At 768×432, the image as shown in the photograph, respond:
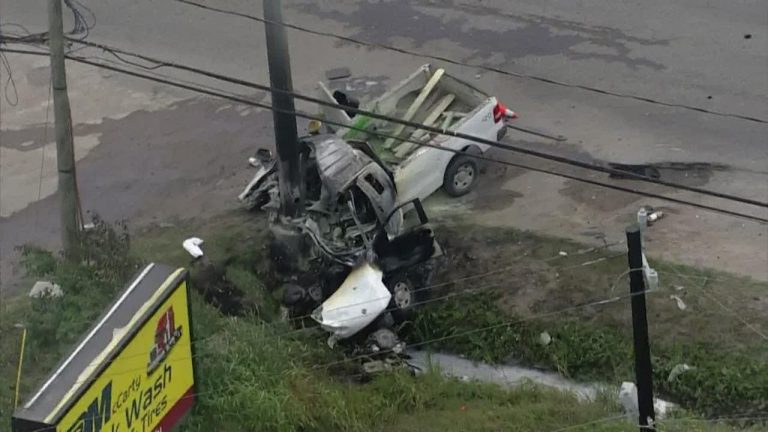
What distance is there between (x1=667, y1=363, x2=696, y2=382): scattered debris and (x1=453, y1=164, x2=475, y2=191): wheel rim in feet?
12.9

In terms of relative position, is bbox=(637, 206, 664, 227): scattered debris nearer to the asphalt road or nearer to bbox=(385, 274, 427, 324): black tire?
the asphalt road

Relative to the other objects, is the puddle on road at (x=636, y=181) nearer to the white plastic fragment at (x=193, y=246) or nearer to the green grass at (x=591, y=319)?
the green grass at (x=591, y=319)

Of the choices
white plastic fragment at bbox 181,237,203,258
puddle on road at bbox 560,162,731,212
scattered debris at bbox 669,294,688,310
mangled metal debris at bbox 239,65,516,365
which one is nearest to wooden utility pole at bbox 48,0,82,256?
white plastic fragment at bbox 181,237,203,258

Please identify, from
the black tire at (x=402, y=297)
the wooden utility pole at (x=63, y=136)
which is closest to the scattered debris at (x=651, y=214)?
the black tire at (x=402, y=297)

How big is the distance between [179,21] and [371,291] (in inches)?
324

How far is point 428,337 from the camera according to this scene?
46.4 feet

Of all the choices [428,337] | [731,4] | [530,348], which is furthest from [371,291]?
[731,4]

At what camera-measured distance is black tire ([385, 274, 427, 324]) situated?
45.8 feet

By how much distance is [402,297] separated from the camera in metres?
14.0

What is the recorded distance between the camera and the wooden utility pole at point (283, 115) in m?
13.4

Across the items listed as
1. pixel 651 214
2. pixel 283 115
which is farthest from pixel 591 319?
pixel 283 115

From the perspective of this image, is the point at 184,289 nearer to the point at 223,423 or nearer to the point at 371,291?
the point at 223,423

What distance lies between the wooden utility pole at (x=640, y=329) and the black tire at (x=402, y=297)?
3.74 m

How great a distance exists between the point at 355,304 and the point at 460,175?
2.75 m
